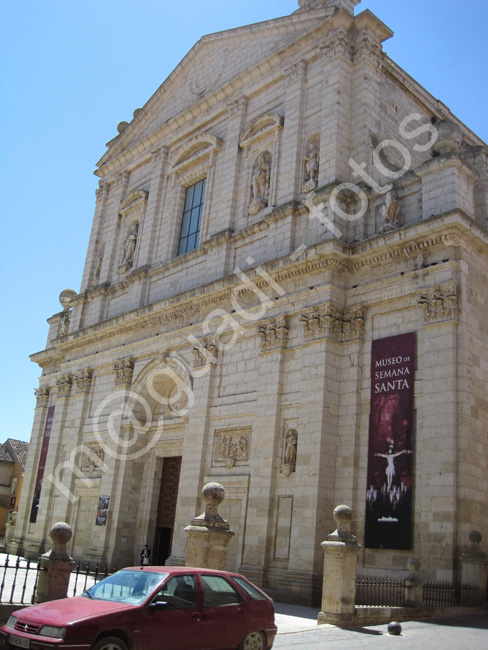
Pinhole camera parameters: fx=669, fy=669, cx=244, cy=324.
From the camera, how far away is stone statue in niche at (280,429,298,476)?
684 inches

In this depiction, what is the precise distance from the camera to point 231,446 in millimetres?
19656

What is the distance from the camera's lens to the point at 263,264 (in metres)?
19.5

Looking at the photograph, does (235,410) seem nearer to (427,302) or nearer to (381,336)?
(381,336)

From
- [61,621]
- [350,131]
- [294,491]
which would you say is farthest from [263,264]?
[61,621]

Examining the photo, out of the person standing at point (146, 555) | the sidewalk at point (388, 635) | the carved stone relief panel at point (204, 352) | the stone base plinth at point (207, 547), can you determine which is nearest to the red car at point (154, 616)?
the sidewalk at point (388, 635)

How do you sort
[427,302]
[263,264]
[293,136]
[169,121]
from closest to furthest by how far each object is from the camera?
[427,302], [263,264], [293,136], [169,121]

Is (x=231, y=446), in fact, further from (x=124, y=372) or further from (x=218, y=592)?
(x=218, y=592)

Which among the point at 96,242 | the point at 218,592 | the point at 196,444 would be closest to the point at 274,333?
the point at 196,444

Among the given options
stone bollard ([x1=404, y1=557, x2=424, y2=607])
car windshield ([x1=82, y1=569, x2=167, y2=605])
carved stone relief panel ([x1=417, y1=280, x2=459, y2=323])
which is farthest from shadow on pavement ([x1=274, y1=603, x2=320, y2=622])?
carved stone relief panel ([x1=417, y1=280, x2=459, y2=323])

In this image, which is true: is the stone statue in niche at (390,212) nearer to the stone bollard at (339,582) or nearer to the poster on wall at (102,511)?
the stone bollard at (339,582)

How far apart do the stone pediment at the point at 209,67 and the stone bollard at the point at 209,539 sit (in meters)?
16.0

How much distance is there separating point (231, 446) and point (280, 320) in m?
4.03

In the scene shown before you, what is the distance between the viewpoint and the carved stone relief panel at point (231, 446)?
1923 cm

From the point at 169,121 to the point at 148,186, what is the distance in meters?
2.93
